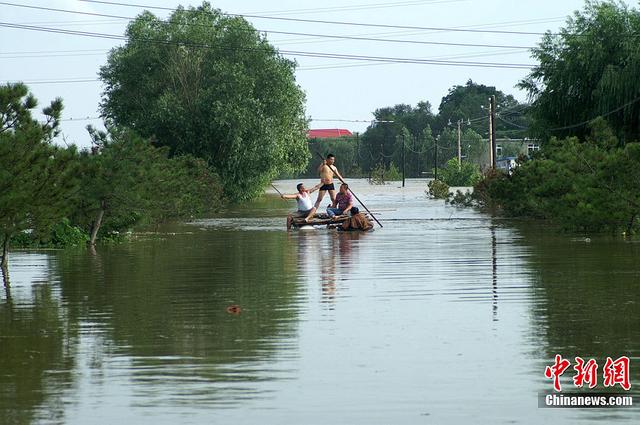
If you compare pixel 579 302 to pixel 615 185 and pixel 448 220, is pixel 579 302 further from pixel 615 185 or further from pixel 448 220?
pixel 448 220

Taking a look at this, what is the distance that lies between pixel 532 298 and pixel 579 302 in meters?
0.71

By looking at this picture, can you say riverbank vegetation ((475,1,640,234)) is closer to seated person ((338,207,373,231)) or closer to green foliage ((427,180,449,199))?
seated person ((338,207,373,231))

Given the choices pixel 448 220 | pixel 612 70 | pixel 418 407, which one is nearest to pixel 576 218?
pixel 448 220

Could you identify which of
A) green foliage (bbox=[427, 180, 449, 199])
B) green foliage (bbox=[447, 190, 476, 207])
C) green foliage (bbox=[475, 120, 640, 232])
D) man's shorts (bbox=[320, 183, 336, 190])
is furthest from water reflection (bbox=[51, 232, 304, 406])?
green foliage (bbox=[427, 180, 449, 199])

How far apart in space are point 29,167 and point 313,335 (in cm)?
896

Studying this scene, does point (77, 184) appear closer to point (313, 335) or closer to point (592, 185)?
point (313, 335)

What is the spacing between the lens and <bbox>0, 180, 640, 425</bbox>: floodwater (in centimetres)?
884

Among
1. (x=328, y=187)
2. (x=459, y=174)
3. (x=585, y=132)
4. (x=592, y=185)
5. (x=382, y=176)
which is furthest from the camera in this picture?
(x=382, y=176)

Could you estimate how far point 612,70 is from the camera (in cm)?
4725

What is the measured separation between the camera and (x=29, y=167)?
65.6 ft

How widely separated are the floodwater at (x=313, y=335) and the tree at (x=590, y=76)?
2321 cm

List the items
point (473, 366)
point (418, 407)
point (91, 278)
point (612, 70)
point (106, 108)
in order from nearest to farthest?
point (418, 407) < point (473, 366) < point (91, 278) < point (612, 70) < point (106, 108)

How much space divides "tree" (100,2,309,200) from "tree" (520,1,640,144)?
16786 millimetres

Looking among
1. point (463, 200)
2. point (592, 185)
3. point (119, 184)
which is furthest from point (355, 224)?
point (463, 200)
